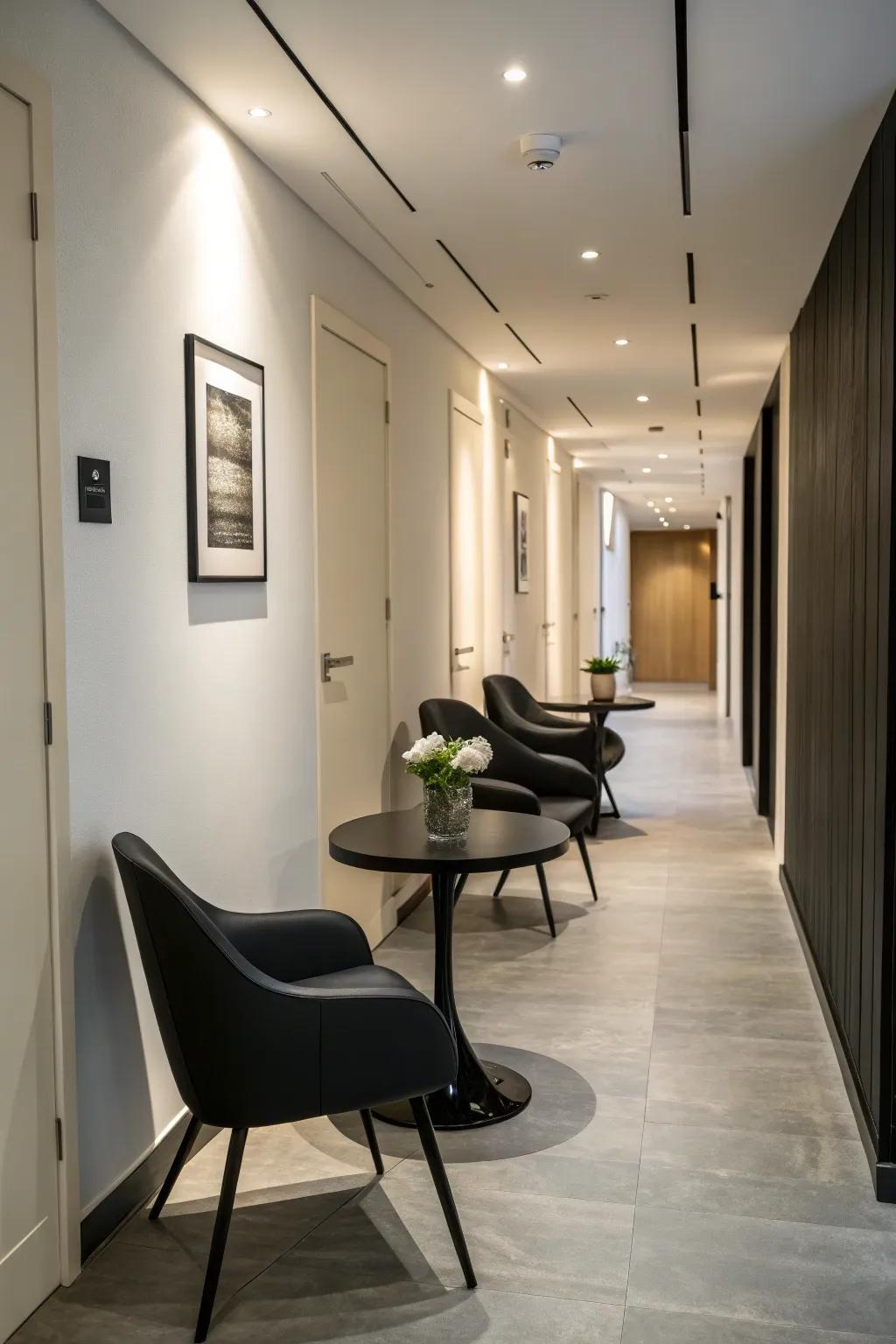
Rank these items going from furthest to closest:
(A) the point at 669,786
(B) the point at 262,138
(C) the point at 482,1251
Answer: (A) the point at 669,786 < (B) the point at 262,138 < (C) the point at 482,1251

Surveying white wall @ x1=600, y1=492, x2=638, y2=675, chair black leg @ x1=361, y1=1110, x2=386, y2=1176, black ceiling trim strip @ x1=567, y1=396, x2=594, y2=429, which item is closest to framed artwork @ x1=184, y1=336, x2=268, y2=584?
chair black leg @ x1=361, y1=1110, x2=386, y2=1176

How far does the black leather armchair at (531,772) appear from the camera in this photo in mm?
5172

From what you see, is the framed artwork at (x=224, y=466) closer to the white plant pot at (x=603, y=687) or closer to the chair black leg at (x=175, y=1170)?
the chair black leg at (x=175, y=1170)

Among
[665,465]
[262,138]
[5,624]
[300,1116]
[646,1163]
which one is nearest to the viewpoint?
[5,624]

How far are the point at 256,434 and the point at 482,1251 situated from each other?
2228 mm

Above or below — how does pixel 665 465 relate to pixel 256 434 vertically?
above

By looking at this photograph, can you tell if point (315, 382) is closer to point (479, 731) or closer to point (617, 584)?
point (479, 731)

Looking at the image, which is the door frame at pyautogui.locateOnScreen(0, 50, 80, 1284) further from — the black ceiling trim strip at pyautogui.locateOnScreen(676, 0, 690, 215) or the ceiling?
the black ceiling trim strip at pyautogui.locateOnScreen(676, 0, 690, 215)

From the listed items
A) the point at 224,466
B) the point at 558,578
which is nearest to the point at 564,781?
A: the point at 224,466

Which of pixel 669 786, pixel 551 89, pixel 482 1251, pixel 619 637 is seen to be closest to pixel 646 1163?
pixel 482 1251

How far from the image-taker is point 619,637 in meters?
17.3

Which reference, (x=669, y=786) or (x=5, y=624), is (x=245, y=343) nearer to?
(x=5, y=624)

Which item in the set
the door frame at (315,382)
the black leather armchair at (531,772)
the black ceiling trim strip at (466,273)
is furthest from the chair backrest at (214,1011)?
the black ceiling trim strip at (466,273)

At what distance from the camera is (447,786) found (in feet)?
10.4
